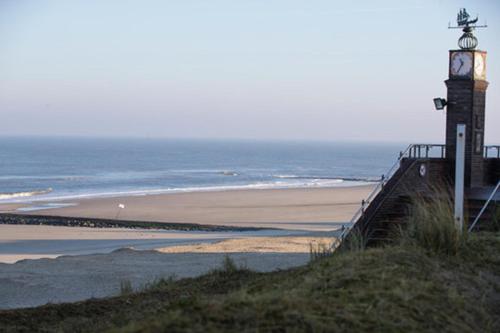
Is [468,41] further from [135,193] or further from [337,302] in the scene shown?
[135,193]

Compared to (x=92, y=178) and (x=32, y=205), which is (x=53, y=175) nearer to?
(x=92, y=178)

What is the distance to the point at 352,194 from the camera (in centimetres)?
4884

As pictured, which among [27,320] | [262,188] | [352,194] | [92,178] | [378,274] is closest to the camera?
[378,274]

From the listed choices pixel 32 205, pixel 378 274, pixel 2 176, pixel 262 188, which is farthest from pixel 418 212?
pixel 2 176

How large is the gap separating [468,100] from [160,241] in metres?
12.4

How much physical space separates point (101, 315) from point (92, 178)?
57.0m

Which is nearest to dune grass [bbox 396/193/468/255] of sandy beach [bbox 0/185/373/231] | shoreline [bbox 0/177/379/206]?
sandy beach [bbox 0/185/373/231]

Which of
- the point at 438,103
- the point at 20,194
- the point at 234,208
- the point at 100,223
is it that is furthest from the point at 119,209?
the point at 438,103

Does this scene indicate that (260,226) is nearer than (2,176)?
Yes

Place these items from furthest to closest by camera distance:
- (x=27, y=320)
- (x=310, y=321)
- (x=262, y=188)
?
(x=262, y=188), (x=27, y=320), (x=310, y=321)

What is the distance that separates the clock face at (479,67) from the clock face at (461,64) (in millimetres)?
155

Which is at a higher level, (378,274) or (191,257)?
(378,274)

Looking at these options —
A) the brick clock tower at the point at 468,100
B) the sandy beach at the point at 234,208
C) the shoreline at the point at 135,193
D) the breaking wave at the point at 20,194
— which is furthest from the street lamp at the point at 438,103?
the breaking wave at the point at 20,194

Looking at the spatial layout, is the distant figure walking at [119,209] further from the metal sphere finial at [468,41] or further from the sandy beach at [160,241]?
the metal sphere finial at [468,41]
